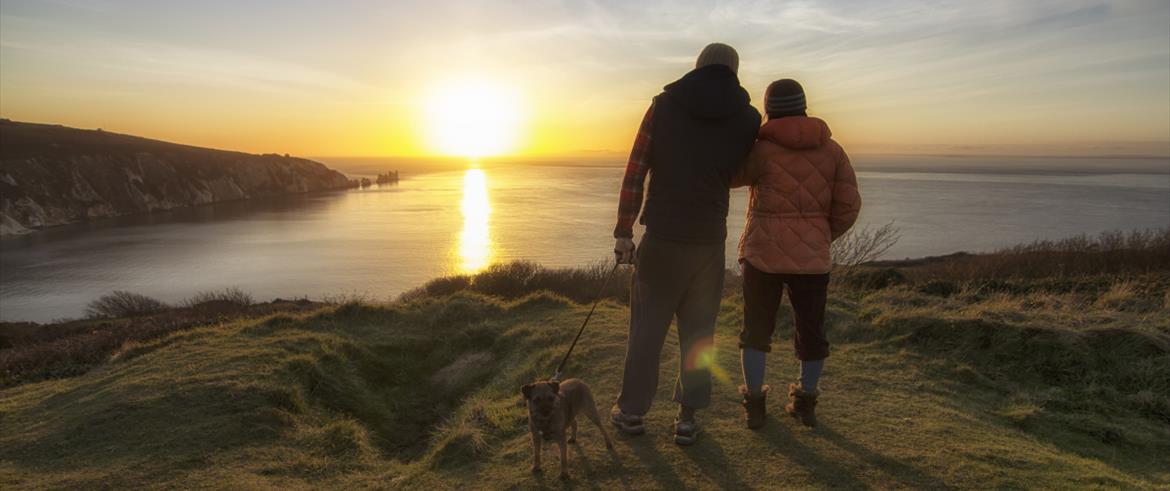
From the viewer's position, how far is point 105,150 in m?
92.9

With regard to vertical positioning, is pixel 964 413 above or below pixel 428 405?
above

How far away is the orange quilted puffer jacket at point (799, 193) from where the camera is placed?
13.7 ft

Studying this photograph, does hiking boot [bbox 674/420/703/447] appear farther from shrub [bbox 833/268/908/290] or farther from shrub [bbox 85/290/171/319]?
shrub [bbox 85/290/171/319]

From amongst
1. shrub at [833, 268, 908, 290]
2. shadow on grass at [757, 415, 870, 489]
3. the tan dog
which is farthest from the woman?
shrub at [833, 268, 908, 290]

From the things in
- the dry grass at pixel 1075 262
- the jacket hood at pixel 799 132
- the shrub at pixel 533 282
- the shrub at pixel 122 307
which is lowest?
the shrub at pixel 122 307

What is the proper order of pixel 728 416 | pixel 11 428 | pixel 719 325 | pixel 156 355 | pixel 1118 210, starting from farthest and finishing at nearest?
pixel 1118 210
pixel 719 325
pixel 156 355
pixel 11 428
pixel 728 416

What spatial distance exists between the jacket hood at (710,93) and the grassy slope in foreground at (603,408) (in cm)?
265

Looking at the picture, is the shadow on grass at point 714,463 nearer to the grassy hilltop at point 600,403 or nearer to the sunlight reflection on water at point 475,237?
the grassy hilltop at point 600,403

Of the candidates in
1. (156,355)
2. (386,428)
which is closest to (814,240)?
(386,428)

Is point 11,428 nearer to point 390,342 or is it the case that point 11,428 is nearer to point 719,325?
point 390,342

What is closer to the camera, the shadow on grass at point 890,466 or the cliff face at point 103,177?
the shadow on grass at point 890,466

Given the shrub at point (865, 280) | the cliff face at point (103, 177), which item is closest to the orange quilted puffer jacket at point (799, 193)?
the shrub at point (865, 280)

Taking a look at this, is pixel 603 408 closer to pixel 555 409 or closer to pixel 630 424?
pixel 630 424

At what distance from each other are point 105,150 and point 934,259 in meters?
119
